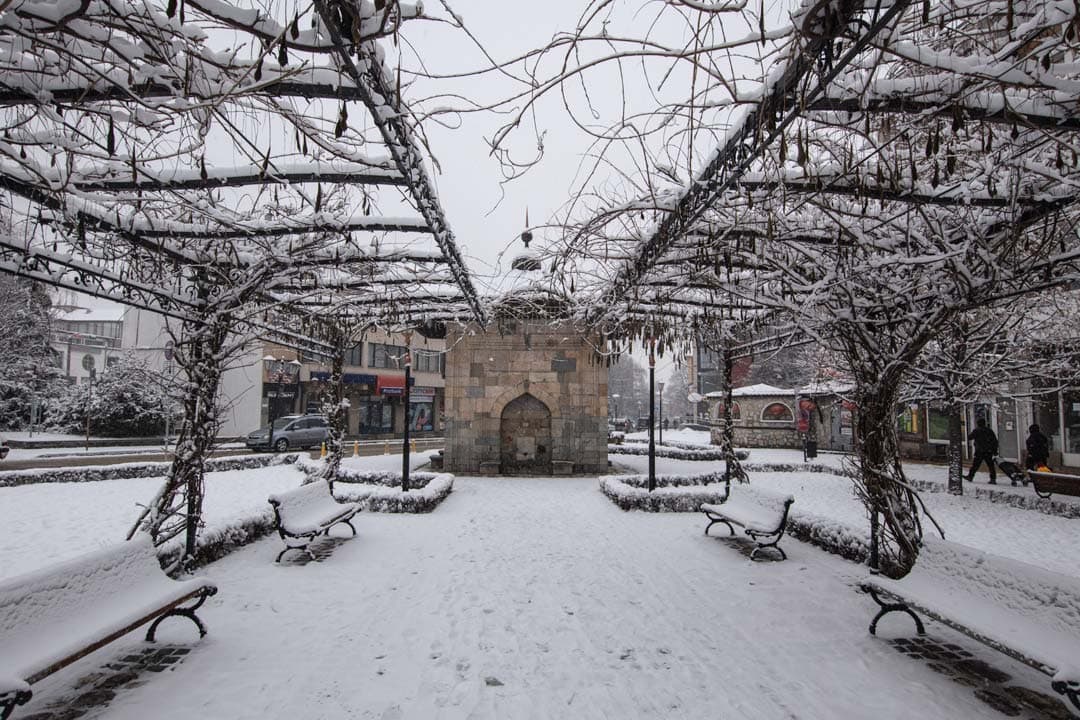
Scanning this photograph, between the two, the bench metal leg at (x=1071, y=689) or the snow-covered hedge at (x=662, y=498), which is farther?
the snow-covered hedge at (x=662, y=498)

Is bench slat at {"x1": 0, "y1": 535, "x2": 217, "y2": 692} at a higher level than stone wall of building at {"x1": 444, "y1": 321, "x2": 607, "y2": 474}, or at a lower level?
lower

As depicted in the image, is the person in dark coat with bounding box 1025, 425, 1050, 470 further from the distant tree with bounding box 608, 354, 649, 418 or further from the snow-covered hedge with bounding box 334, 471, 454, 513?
the distant tree with bounding box 608, 354, 649, 418

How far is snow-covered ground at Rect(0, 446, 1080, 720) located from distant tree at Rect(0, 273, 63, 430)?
14.4 metres

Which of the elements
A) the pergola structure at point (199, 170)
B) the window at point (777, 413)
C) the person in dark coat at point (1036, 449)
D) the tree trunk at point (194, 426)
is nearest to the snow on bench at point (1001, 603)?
the pergola structure at point (199, 170)

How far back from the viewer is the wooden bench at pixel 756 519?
654 cm

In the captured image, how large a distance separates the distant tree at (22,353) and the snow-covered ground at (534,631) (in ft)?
47.1

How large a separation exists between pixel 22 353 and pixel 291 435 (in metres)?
12.0

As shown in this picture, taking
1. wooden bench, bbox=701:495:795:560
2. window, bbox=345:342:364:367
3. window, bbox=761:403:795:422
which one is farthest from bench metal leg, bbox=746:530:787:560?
window, bbox=345:342:364:367

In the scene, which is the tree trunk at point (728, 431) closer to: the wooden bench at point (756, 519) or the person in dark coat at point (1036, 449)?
the wooden bench at point (756, 519)

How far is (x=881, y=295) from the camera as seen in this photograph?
5.07 m

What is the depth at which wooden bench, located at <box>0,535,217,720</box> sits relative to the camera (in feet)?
9.48

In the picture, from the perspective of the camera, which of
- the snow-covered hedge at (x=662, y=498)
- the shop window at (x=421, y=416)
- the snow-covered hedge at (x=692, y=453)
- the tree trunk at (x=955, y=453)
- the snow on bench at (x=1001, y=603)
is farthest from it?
the shop window at (x=421, y=416)

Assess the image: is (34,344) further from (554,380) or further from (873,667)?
(873,667)

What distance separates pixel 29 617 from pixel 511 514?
6.85 meters
